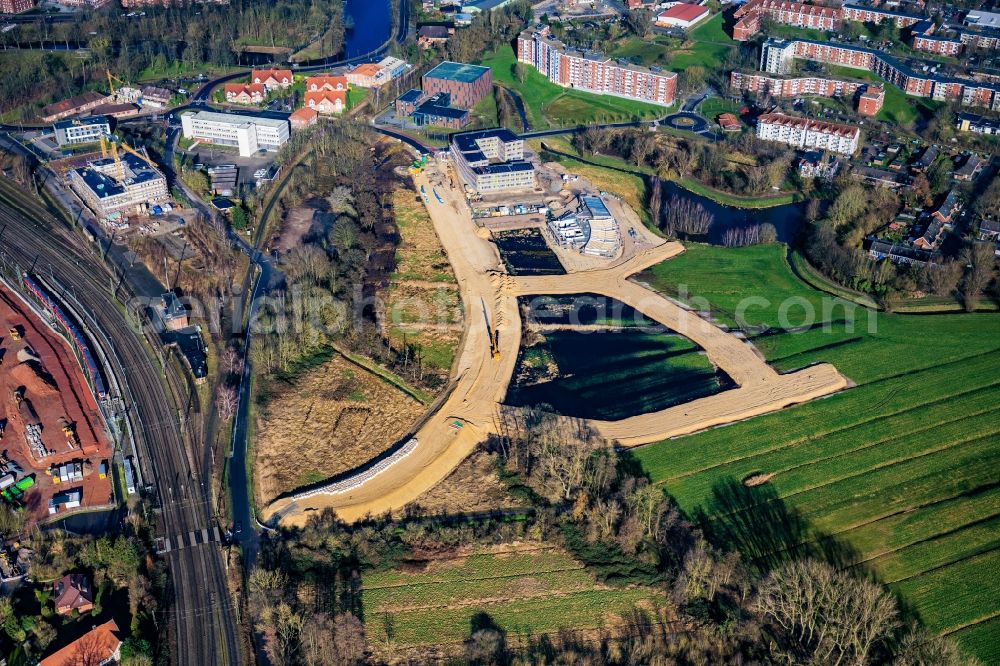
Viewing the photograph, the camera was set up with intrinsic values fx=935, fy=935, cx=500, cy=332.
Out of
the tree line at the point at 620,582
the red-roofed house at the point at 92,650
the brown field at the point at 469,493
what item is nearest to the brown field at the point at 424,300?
the brown field at the point at 469,493

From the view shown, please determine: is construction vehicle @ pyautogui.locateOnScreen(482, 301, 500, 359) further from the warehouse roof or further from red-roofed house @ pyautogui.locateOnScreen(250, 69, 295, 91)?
red-roofed house @ pyautogui.locateOnScreen(250, 69, 295, 91)

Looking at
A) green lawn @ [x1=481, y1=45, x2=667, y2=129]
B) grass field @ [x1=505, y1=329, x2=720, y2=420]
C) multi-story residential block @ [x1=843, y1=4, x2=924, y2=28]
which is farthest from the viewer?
multi-story residential block @ [x1=843, y1=4, x2=924, y2=28]

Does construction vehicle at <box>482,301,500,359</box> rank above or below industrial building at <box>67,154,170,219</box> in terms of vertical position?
below

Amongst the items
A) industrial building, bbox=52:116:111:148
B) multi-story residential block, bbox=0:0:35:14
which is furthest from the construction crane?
multi-story residential block, bbox=0:0:35:14

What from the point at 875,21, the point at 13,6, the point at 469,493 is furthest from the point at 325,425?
the point at 875,21

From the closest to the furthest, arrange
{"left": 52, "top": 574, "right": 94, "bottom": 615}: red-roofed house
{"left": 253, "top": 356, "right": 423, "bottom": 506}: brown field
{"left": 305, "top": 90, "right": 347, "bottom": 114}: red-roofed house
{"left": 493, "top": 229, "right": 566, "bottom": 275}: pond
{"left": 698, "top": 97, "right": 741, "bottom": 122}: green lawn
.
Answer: {"left": 52, "top": 574, "right": 94, "bottom": 615}: red-roofed house → {"left": 253, "top": 356, "right": 423, "bottom": 506}: brown field → {"left": 493, "top": 229, "right": 566, "bottom": 275}: pond → {"left": 305, "top": 90, "right": 347, "bottom": 114}: red-roofed house → {"left": 698, "top": 97, "right": 741, "bottom": 122}: green lawn

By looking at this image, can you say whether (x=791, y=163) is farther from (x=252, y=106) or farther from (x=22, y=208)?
(x=22, y=208)

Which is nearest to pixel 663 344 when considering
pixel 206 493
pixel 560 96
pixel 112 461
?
pixel 206 493
